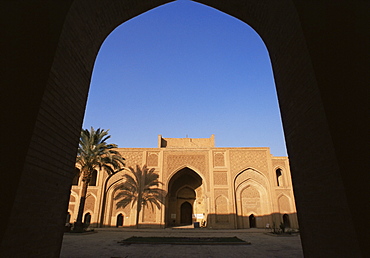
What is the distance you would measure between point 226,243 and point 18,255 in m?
9.32

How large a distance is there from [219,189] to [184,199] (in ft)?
23.7

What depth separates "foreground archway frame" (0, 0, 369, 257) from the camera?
8.52ft

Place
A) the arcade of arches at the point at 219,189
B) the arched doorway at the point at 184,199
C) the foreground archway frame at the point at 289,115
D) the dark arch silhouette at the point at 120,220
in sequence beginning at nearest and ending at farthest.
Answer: the foreground archway frame at the point at 289,115 → the arcade of arches at the point at 219,189 → the dark arch silhouette at the point at 120,220 → the arched doorway at the point at 184,199

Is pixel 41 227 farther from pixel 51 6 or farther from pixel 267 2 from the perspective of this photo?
pixel 267 2

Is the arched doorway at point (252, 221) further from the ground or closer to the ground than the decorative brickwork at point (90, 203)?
closer to the ground

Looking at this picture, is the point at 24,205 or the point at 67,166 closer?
the point at 24,205

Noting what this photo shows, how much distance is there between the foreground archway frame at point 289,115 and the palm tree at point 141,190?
17900 mm

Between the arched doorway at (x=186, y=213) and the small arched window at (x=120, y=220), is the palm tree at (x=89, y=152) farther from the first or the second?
the arched doorway at (x=186, y=213)

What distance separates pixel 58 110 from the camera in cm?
333

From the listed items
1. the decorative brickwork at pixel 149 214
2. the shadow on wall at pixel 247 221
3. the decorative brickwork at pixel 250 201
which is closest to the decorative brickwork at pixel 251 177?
the decorative brickwork at pixel 250 201

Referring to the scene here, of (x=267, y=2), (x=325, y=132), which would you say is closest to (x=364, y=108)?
(x=325, y=132)

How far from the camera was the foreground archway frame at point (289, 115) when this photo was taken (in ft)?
8.52

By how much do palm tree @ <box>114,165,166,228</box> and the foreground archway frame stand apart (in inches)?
705

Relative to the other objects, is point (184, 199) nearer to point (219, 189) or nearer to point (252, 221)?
point (219, 189)
